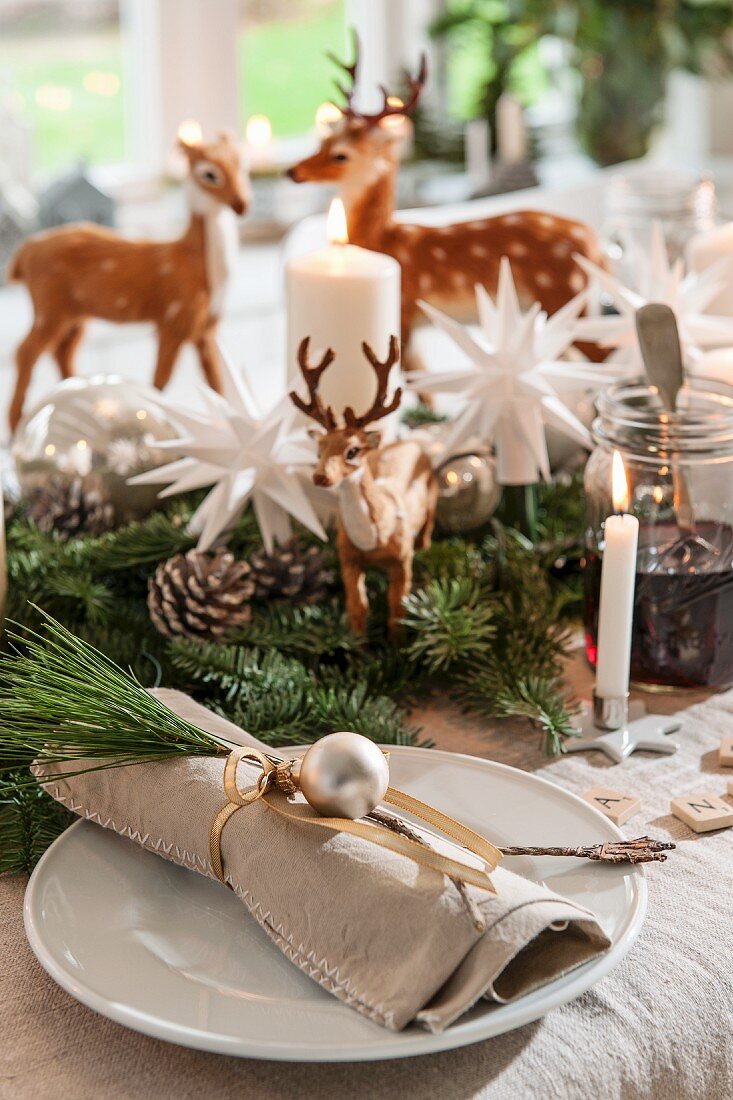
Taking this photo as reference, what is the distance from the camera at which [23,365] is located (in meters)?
1.13

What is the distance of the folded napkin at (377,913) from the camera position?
1.43 feet

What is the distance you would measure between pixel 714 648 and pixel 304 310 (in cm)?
35

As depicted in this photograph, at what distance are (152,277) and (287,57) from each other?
1.54m

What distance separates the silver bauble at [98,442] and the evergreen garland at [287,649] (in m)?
0.03

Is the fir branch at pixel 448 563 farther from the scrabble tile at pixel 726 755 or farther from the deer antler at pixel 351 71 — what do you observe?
the deer antler at pixel 351 71

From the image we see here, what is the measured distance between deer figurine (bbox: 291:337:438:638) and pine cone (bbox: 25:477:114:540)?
10.1 inches

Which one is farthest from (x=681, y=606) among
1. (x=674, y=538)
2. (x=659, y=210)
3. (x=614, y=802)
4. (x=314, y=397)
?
(x=659, y=210)

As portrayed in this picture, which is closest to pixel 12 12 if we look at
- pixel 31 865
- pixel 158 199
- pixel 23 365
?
pixel 158 199

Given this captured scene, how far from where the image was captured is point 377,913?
0.46m

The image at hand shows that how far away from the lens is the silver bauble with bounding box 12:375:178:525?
2.97 feet

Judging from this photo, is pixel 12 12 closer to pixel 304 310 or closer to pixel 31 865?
pixel 304 310

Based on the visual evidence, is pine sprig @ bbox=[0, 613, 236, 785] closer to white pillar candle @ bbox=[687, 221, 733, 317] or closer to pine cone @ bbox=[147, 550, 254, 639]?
pine cone @ bbox=[147, 550, 254, 639]

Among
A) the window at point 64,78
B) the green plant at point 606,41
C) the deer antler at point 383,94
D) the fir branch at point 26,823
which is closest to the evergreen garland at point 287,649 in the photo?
the fir branch at point 26,823

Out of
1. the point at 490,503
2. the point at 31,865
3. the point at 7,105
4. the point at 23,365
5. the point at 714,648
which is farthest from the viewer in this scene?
the point at 7,105
